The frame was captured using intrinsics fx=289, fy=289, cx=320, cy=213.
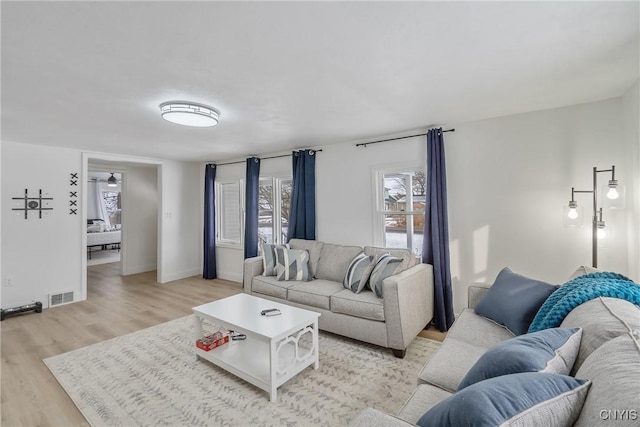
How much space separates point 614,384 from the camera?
77cm

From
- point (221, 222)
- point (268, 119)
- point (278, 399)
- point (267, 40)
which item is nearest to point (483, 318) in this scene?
point (278, 399)

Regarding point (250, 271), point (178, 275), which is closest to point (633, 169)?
point (250, 271)

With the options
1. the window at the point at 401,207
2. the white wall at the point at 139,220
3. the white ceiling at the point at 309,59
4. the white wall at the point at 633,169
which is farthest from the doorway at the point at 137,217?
the white wall at the point at 633,169

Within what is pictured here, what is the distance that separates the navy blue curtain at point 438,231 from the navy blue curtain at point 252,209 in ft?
9.45

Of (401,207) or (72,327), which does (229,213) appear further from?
(401,207)

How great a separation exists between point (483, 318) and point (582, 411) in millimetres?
1504

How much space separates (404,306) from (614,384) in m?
1.94

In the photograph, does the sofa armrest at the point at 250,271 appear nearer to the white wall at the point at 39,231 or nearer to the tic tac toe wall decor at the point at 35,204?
the white wall at the point at 39,231

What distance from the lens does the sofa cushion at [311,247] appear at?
3873mm

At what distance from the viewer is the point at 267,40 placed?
1.62 meters

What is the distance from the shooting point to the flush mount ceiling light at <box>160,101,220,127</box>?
98.0 inches

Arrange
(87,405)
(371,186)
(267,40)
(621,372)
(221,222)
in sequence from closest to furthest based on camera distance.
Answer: (621,372)
(267,40)
(87,405)
(371,186)
(221,222)

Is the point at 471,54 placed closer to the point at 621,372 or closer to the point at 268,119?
the point at 621,372

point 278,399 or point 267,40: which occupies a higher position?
point 267,40
